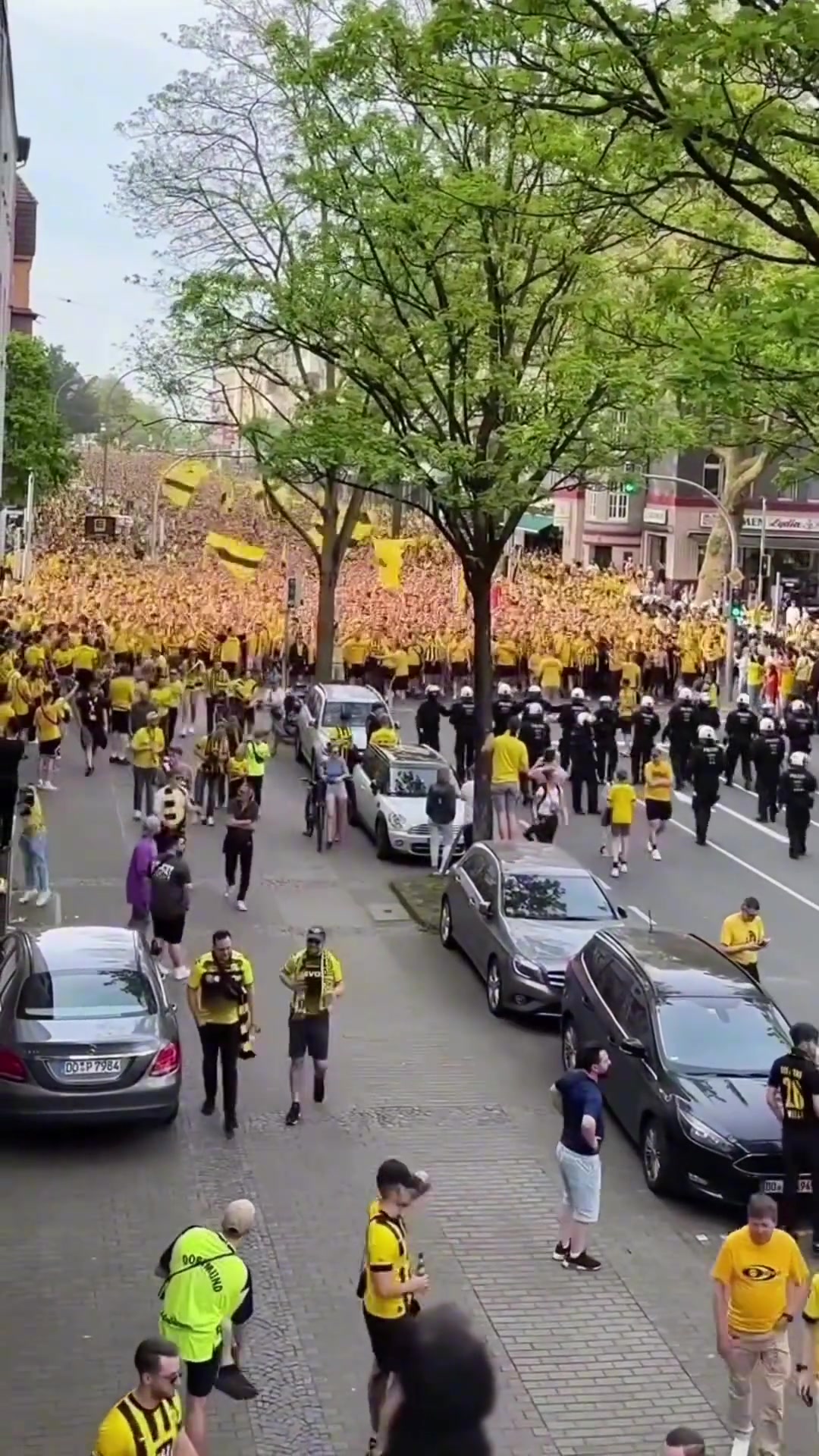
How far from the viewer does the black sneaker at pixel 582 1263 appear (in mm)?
10414

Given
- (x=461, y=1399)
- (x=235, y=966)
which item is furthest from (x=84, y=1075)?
(x=461, y=1399)

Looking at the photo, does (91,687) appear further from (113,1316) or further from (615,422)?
(113,1316)

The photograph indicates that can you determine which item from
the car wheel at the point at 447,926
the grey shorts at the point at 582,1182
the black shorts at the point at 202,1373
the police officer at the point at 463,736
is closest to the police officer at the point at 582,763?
the police officer at the point at 463,736

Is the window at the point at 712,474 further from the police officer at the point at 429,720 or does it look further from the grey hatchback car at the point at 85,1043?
the grey hatchback car at the point at 85,1043

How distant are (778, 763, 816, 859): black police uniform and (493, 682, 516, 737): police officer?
14.8 feet

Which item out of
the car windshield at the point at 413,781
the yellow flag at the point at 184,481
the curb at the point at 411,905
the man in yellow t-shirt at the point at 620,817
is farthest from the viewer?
the yellow flag at the point at 184,481

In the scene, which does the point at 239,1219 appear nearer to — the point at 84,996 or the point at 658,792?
the point at 84,996

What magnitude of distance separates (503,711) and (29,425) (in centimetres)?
3307

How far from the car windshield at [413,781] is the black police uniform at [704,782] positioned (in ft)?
11.6

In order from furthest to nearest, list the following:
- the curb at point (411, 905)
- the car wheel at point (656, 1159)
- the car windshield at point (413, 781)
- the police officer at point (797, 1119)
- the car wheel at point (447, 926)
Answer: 1. the car windshield at point (413, 781)
2. the curb at point (411, 905)
3. the car wheel at point (447, 926)
4. the car wheel at point (656, 1159)
5. the police officer at point (797, 1119)

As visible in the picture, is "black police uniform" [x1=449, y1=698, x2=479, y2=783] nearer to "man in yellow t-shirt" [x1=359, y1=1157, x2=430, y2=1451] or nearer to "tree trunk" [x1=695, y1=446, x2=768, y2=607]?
"man in yellow t-shirt" [x1=359, y1=1157, x2=430, y2=1451]

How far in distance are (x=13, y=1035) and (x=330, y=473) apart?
1182cm

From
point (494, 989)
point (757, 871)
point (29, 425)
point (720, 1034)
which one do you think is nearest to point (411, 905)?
point (494, 989)

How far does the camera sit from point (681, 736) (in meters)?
27.6
